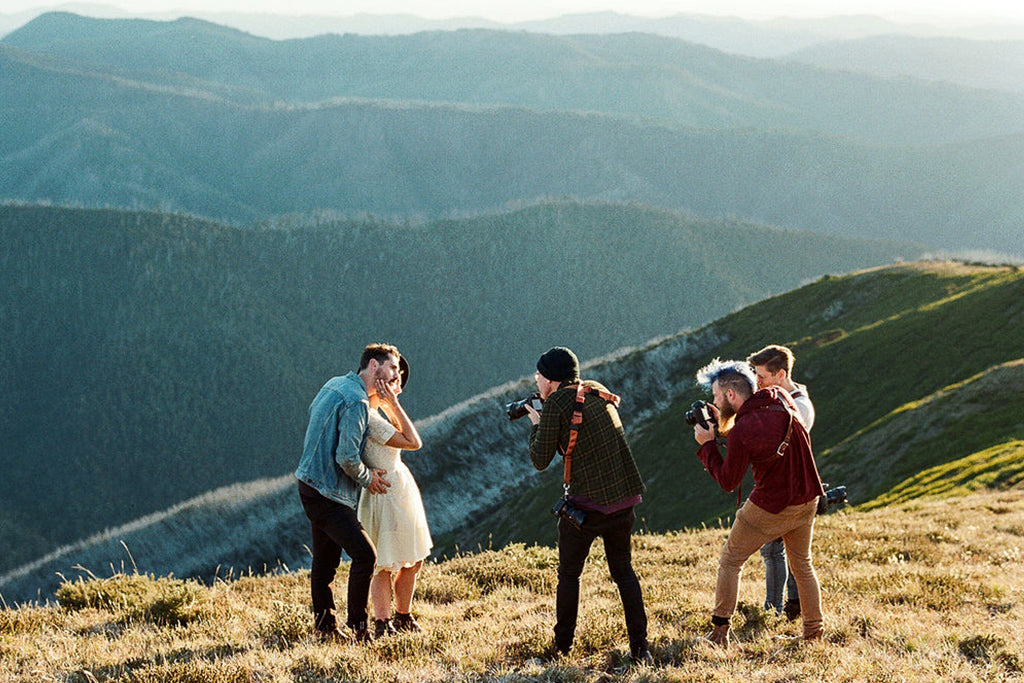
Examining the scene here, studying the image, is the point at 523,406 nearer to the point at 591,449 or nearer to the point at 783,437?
the point at 591,449

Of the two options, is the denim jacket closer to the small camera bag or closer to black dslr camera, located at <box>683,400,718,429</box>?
the small camera bag

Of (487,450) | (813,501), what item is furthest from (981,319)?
(813,501)

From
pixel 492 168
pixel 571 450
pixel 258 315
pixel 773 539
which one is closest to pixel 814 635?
pixel 773 539

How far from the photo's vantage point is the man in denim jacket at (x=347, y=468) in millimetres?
7582

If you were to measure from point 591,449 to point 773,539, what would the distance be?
156 cm

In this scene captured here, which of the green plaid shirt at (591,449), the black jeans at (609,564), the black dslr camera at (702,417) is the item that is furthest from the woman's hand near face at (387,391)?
the black dslr camera at (702,417)

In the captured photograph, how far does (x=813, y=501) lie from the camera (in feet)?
23.7

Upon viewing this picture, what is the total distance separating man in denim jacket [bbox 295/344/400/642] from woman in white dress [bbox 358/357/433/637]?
0.10 m

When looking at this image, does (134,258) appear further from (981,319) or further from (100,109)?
(100,109)

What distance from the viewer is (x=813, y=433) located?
2959cm

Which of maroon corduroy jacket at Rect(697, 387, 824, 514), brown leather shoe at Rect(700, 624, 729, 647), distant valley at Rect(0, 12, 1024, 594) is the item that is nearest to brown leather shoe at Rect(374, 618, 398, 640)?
brown leather shoe at Rect(700, 624, 729, 647)

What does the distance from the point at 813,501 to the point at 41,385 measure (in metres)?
79.0

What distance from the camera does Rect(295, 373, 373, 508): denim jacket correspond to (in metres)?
7.55

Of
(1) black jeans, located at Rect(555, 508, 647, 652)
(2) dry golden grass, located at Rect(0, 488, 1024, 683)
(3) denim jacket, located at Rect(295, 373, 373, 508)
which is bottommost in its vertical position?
(2) dry golden grass, located at Rect(0, 488, 1024, 683)
